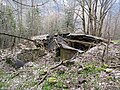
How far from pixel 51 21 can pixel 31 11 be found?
16.3 ft

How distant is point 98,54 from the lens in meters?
6.36

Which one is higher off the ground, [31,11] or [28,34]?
[31,11]

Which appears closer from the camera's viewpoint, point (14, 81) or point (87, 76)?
point (87, 76)

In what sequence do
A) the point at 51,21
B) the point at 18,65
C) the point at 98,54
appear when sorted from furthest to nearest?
the point at 51,21 < the point at 18,65 < the point at 98,54

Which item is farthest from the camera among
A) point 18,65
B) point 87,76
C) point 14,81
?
point 18,65

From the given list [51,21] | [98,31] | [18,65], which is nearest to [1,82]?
[18,65]

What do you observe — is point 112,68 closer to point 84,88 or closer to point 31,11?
point 84,88

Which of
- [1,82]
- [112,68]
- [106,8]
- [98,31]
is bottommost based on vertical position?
[1,82]

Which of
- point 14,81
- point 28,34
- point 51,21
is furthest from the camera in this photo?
point 51,21

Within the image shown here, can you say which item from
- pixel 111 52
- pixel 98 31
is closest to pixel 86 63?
pixel 111 52

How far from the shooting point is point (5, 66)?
7879 millimetres

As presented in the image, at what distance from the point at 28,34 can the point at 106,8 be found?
1171cm

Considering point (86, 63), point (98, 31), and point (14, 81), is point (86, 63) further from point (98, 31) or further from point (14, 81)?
point (98, 31)

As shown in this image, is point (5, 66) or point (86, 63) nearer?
point (86, 63)
